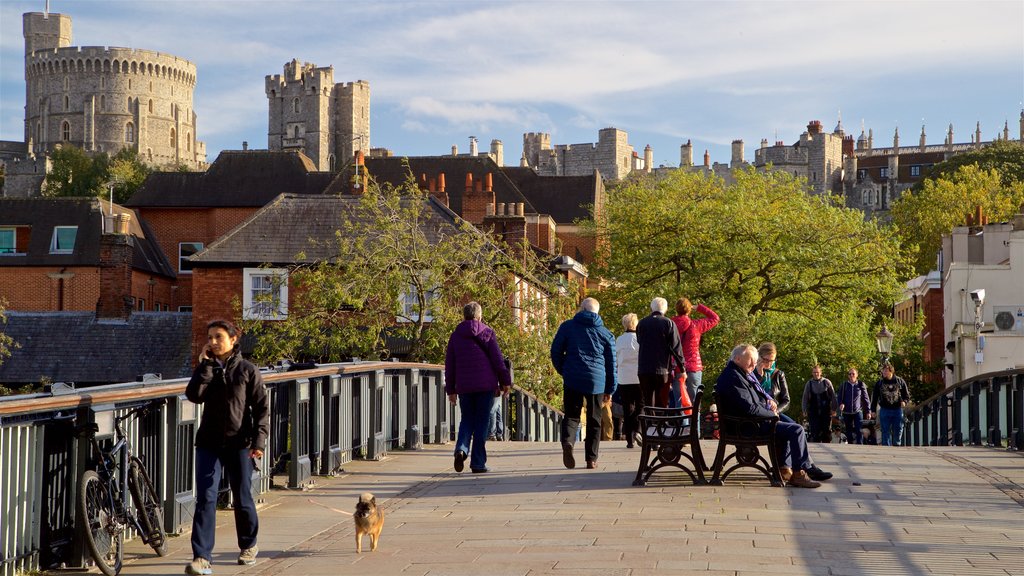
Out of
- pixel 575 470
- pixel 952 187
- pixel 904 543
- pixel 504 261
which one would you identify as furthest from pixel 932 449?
pixel 952 187

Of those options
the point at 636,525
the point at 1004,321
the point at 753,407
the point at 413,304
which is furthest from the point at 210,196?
the point at 636,525

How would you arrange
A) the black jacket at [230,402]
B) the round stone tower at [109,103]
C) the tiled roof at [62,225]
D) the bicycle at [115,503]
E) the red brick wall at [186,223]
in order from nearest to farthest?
the bicycle at [115,503]
the black jacket at [230,402]
the tiled roof at [62,225]
the red brick wall at [186,223]
the round stone tower at [109,103]

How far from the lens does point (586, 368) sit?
1339 centimetres

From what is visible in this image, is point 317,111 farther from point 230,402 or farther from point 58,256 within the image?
point 230,402

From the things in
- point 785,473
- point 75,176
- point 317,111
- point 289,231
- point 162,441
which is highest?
point 317,111

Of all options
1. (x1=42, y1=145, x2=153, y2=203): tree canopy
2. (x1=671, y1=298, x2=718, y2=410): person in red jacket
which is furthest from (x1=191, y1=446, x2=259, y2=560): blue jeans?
(x1=42, y1=145, x2=153, y2=203): tree canopy

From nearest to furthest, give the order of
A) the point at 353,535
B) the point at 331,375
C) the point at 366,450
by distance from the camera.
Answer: the point at 353,535 < the point at 331,375 < the point at 366,450

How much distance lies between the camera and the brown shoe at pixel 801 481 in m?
11.5

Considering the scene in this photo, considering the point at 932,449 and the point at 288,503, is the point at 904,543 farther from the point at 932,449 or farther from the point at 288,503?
the point at 932,449

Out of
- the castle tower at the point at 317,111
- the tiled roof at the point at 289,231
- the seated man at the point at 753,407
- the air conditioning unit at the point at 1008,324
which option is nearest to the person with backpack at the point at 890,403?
the seated man at the point at 753,407

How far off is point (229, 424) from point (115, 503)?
0.83m

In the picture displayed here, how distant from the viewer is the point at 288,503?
37.2ft

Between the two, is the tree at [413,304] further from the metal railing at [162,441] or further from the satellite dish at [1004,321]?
the satellite dish at [1004,321]

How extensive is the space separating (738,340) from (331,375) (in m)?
23.2
